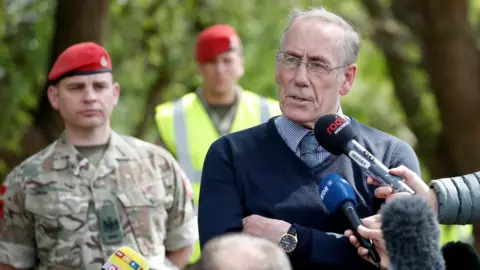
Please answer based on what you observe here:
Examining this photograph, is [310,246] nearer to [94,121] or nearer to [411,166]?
[411,166]

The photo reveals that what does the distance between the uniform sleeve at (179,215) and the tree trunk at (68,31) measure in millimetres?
4109

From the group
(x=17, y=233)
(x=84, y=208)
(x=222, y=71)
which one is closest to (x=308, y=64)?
(x=84, y=208)

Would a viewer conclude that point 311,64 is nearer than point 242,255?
No

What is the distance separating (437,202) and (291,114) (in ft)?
2.47

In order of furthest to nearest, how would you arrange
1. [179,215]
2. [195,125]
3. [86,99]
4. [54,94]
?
[195,125], [54,94], [179,215], [86,99]

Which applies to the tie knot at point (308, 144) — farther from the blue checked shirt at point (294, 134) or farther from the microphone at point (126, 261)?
the microphone at point (126, 261)

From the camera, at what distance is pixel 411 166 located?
509cm

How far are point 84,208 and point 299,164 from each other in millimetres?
1892

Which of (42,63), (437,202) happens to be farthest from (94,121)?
(42,63)

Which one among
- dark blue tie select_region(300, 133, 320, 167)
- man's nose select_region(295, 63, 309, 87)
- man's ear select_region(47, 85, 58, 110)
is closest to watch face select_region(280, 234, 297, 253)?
dark blue tie select_region(300, 133, 320, 167)

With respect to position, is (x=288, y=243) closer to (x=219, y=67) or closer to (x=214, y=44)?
(x=219, y=67)

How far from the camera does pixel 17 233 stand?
665cm

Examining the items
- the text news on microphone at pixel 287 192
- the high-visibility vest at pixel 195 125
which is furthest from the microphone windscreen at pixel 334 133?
→ the high-visibility vest at pixel 195 125

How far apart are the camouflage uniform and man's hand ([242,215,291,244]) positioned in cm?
171
